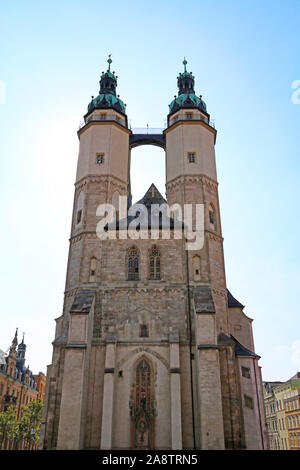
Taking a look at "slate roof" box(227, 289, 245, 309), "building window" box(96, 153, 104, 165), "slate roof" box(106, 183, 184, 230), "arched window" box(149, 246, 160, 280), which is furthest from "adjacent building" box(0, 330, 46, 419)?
"slate roof" box(227, 289, 245, 309)

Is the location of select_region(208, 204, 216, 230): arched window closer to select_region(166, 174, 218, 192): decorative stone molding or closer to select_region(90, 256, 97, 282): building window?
select_region(166, 174, 218, 192): decorative stone molding

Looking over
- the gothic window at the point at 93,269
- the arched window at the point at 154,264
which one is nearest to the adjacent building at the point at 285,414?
the arched window at the point at 154,264

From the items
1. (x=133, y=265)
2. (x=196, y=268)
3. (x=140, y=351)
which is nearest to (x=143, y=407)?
(x=140, y=351)

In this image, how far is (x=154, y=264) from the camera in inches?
912

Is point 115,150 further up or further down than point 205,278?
further up

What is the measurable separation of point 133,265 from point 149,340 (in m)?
4.59

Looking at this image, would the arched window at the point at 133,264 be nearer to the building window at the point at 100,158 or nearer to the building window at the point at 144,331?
the building window at the point at 144,331

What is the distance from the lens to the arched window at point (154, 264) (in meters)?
22.9

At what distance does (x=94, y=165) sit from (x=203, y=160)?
24.6 feet

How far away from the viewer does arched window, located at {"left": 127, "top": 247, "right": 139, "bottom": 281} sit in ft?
75.0

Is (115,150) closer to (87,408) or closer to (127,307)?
(127,307)

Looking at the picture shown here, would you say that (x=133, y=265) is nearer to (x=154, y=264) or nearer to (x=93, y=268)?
(x=154, y=264)
